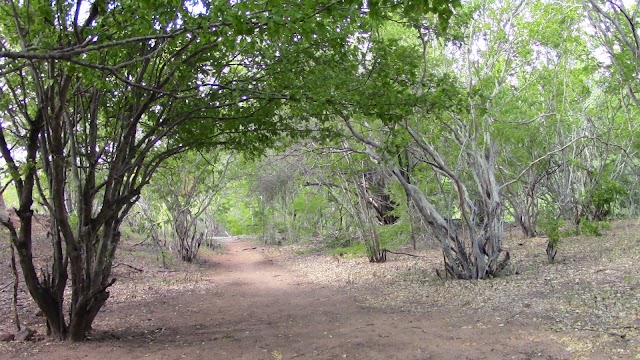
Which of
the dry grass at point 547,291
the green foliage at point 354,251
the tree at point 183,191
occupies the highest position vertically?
the tree at point 183,191

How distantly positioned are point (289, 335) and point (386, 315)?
1885mm

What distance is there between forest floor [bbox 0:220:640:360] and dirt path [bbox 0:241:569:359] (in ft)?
0.06

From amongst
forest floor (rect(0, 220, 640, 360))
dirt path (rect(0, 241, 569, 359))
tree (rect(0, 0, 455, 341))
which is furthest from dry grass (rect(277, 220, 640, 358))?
tree (rect(0, 0, 455, 341))

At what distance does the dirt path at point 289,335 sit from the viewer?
6.05 metres

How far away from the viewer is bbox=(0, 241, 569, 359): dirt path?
6.05 m

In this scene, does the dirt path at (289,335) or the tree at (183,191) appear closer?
the dirt path at (289,335)

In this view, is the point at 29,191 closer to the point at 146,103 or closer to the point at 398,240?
the point at 146,103

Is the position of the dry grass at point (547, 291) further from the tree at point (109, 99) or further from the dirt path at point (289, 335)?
the tree at point (109, 99)

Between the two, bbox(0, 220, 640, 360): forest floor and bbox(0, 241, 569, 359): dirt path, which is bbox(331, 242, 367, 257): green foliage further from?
bbox(0, 241, 569, 359): dirt path

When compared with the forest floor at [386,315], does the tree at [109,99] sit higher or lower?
higher

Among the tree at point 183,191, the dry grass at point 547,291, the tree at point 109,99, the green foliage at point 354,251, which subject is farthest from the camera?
the green foliage at point 354,251

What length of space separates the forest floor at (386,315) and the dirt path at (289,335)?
0.02m

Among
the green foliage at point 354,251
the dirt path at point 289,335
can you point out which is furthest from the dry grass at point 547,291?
the green foliage at point 354,251

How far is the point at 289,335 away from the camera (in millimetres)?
7387
